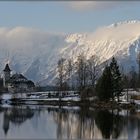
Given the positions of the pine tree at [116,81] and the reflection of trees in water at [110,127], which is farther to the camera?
the pine tree at [116,81]

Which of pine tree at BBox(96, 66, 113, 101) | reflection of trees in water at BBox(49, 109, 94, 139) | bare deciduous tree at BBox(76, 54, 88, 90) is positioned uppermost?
bare deciduous tree at BBox(76, 54, 88, 90)

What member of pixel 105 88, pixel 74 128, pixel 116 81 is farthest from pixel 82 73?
pixel 74 128

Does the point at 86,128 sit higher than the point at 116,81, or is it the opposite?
the point at 116,81

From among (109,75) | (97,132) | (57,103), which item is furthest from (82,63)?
(97,132)

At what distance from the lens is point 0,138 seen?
4434 centimetres

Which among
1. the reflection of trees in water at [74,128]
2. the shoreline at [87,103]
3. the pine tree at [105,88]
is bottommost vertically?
the reflection of trees in water at [74,128]

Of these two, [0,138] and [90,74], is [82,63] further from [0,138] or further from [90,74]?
[0,138]

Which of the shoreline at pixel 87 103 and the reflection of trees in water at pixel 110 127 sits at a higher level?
the shoreline at pixel 87 103

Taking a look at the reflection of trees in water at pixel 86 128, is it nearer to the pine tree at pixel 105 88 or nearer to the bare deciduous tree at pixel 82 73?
the pine tree at pixel 105 88

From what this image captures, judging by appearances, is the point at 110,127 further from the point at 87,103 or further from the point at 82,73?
the point at 82,73

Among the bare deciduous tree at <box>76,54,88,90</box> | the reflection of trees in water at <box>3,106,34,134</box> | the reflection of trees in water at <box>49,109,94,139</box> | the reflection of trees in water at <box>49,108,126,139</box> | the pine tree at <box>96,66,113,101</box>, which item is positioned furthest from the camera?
the bare deciduous tree at <box>76,54,88,90</box>

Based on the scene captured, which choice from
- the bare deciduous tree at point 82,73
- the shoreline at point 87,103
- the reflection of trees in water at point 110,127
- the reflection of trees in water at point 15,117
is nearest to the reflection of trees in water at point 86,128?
the reflection of trees in water at point 110,127

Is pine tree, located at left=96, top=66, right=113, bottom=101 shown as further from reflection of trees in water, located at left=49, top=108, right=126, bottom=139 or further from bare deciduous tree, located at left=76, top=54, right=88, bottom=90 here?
reflection of trees in water, located at left=49, top=108, right=126, bottom=139

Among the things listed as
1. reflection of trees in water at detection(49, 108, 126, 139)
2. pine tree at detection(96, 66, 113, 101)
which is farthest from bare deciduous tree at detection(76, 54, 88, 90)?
reflection of trees in water at detection(49, 108, 126, 139)
